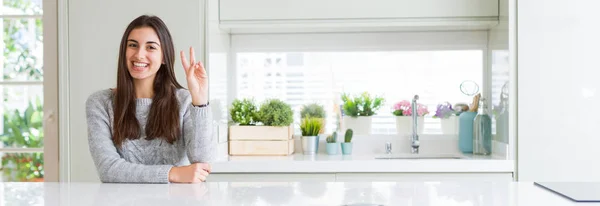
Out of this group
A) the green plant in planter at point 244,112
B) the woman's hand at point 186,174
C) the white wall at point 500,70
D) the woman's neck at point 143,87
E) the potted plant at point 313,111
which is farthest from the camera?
the potted plant at point 313,111

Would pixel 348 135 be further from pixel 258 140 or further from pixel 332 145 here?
pixel 258 140

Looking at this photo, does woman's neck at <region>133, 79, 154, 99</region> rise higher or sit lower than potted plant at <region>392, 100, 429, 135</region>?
higher

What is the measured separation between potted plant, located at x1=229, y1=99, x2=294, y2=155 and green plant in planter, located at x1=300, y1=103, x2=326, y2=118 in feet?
0.80

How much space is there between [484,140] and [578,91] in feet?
1.72

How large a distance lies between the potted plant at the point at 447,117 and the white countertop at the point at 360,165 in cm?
62

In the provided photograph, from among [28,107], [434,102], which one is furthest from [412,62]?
[28,107]

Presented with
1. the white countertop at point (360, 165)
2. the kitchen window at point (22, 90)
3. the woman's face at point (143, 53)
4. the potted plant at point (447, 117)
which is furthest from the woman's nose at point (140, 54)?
the potted plant at point (447, 117)

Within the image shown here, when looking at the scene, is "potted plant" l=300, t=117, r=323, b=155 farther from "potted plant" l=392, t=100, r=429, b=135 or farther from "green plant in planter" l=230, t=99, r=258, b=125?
"potted plant" l=392, t=100, r=429, b=135

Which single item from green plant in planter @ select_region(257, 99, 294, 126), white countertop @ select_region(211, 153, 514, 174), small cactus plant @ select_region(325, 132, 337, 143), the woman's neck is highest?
the woman's neck

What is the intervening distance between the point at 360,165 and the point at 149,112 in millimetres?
1136

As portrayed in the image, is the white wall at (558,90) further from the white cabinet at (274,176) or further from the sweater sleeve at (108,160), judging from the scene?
the sweater sleeve at (108,160)

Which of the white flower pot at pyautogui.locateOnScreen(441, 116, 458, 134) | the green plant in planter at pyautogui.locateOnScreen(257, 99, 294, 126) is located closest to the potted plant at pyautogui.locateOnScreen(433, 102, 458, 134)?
the white flower pot at pyautogui.locateOnScreen(441, 116, 458, 134)

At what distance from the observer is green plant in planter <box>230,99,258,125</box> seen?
3445 mm

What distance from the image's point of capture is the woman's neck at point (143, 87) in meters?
2.34
